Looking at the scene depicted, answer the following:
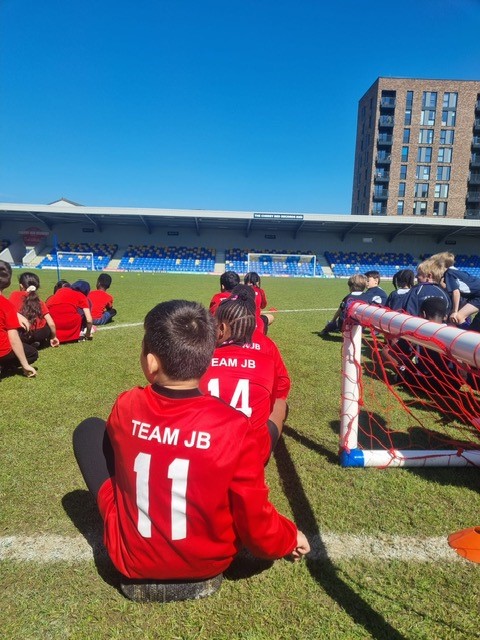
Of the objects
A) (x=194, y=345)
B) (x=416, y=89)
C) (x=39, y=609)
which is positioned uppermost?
(x=416, y=89)

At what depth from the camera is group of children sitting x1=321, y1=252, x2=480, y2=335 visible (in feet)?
17.8

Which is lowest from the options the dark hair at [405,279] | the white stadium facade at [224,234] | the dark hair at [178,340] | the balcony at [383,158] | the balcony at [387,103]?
the dark hair at [178,340]

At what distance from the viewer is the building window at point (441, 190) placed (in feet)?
183

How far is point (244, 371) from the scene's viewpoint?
2609 millimetres

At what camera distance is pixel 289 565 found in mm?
2176

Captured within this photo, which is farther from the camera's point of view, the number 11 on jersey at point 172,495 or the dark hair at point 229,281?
the dark hair at point 229,281

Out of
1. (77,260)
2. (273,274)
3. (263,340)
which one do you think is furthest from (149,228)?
(263,340)

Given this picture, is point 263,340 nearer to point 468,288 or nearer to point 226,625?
point 226,625

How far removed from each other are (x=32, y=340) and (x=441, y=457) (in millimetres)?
5815

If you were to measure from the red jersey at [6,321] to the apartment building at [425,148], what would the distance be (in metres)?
57.9

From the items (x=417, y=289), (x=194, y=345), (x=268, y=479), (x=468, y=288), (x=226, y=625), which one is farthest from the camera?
(x=468, y=288)

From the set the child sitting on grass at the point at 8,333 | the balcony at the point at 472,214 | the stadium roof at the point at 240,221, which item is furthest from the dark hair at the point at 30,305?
the balcony at the point at 472,214

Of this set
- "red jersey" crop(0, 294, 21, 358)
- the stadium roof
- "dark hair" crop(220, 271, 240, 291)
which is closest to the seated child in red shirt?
"dark hair" crop(220, 271, 240, 291)

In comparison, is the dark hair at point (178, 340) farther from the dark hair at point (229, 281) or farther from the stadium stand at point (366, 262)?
the stadium stand at point (366, 262)
